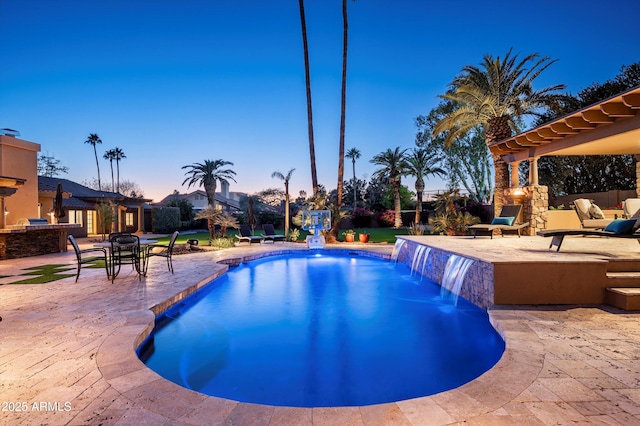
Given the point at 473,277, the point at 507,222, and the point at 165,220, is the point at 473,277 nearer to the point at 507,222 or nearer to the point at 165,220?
the point at 507,222

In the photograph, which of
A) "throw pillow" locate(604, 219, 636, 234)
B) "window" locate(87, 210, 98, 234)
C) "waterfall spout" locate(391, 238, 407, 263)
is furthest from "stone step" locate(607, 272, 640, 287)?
"window" locate(87, 210, 98, 234)

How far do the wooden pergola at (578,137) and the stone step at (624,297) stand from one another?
4.25 metres

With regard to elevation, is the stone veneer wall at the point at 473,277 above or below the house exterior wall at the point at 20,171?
below

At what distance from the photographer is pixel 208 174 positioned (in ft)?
97.2

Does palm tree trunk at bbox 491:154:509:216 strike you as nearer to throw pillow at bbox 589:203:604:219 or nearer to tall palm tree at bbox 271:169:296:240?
throw pillow at bbox 589:203:604:219

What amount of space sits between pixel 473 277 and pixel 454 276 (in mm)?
908

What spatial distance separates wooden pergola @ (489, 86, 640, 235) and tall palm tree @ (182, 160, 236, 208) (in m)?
23.0

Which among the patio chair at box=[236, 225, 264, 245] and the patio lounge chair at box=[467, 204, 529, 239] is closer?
the patio lounge chair at box=[467, 204, 529, 239]

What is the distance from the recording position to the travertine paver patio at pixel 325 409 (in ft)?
6.91

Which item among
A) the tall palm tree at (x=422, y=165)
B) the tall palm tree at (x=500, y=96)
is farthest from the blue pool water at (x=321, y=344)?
the tall palm tree at (x=422, y=165)

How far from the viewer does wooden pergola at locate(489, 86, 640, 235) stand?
24.2 feet

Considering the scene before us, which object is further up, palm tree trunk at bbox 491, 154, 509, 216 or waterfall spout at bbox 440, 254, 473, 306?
palm tree trunk at bbox 491, 154, 509, 216

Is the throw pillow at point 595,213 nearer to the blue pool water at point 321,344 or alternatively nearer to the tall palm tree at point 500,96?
the tall palm tree at point 500,96

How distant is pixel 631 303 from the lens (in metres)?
4.43
